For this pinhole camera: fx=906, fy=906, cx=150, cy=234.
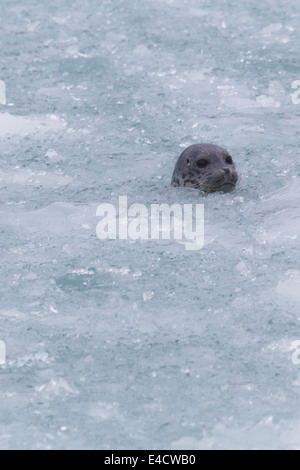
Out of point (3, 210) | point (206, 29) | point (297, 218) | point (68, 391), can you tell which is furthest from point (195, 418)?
point (206, 29)

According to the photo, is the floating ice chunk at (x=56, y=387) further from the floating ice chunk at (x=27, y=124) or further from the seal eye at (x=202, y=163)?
the floating ice chunk at (x=27, y=124)

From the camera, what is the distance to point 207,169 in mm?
4961

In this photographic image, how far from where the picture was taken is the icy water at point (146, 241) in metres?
3.49

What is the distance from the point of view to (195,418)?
11.3ft
